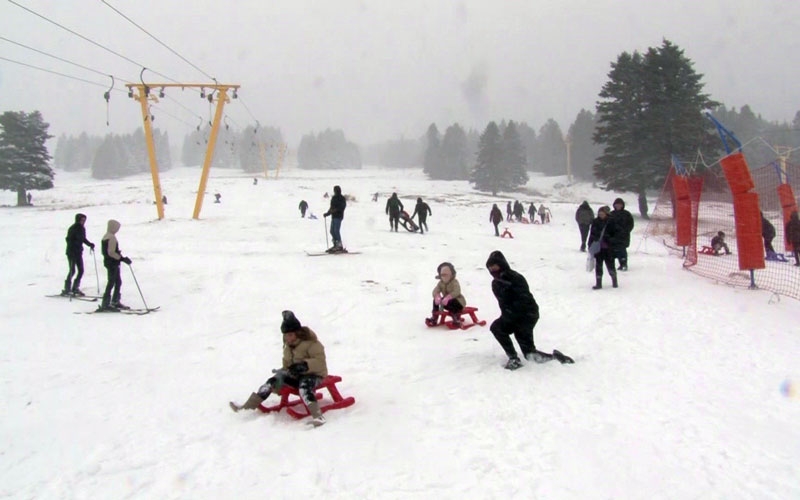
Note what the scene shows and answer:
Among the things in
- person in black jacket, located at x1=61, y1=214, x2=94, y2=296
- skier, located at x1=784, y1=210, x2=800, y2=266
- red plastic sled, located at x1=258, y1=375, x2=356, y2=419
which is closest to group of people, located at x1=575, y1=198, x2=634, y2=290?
skier, located at x1=784, y1=210, x2=800, y2=266

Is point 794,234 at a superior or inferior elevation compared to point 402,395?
superior

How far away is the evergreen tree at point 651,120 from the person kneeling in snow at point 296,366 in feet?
127

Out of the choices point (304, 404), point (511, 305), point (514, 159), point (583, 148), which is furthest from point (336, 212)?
point (583, 148)

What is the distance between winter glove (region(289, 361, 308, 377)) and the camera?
5.86 m

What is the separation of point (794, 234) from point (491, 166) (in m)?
62.1

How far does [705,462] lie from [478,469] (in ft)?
6.26

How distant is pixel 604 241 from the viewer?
1182 cm

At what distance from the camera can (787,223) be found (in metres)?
15.3

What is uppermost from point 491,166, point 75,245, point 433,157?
point 433,157

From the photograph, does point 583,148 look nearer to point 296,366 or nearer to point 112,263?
point 112,263

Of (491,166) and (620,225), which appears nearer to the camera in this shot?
(620,225)

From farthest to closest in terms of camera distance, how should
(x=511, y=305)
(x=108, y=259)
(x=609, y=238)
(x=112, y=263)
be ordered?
(x=609, y=238) < (x=112, y=263) < (x=108, y=259) < (x=511, y=305)

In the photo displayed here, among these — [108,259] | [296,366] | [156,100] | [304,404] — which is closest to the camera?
[304,404]

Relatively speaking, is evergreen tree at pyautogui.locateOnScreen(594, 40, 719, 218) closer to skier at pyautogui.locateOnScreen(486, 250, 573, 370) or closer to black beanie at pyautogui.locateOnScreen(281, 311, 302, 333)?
skier at pyautogui.locateOnScreen(486, 250, 573, 370)
